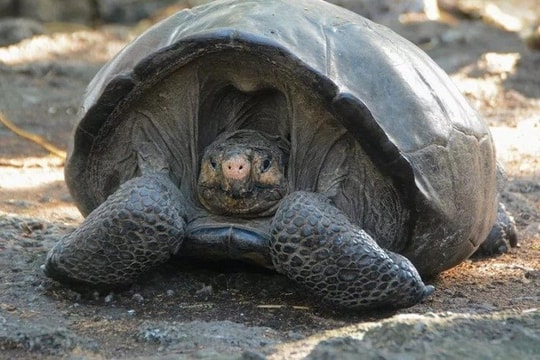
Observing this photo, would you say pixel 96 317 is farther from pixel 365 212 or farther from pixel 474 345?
pixel 474 345

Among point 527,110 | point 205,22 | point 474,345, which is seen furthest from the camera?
point 527,110

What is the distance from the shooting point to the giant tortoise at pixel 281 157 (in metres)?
3.17

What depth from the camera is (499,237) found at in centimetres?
436

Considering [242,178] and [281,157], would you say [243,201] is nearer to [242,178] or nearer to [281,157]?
[242,178]

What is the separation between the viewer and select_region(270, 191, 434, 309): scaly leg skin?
309 centimetres

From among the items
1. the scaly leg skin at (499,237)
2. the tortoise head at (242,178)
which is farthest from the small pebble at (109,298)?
the scaly leg skin at (499,237)

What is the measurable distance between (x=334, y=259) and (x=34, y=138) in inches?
158

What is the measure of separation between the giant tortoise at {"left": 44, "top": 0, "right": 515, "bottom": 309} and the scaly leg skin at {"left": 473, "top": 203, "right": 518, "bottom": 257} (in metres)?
0.61

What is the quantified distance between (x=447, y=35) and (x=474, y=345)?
335 inches

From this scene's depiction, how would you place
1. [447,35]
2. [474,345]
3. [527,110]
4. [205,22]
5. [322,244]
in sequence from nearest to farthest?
[474,345], [322,244], [205,22], [527,110], [447,35]

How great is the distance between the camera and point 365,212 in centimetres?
341

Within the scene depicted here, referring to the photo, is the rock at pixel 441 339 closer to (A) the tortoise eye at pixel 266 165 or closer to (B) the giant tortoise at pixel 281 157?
(B) the giant tortoise at pixel 281 157

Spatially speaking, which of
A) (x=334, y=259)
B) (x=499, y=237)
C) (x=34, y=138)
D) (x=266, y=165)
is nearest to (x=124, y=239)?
(x=266, y=165)

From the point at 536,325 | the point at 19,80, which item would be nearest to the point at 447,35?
the point at 19,80
